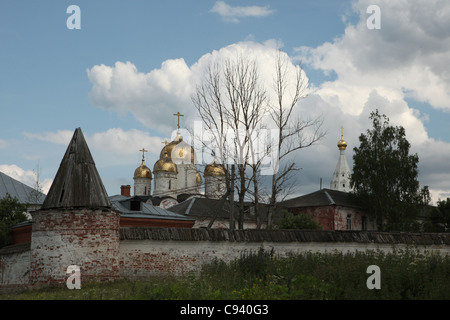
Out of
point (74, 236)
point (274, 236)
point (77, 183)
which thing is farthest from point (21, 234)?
point (274, 236)

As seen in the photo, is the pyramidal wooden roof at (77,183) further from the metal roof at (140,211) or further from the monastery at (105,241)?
the metal roof at (140,211)

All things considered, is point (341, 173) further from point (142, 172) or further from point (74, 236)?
point (74, 236)

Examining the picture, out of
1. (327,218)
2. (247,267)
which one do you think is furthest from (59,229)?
(327,218)

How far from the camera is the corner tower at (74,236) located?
12750 millimetres

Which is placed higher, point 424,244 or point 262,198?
point 262,198

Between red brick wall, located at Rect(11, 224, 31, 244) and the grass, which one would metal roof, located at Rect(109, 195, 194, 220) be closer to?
red brick wall, located at Rect(11, 224, 31, 244)

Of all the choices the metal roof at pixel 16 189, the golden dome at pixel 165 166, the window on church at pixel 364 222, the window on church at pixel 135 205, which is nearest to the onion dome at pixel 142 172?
the golden dome at pixel 165 166

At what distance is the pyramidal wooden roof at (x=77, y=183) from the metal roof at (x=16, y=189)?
19.4m

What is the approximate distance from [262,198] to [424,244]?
361 inches

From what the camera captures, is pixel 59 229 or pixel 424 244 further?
pixel 424 244

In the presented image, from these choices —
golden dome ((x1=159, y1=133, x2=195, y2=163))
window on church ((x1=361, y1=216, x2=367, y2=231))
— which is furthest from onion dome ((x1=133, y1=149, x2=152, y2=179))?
window on church ((x1=361, y1=216, x2=367, y2=231))
